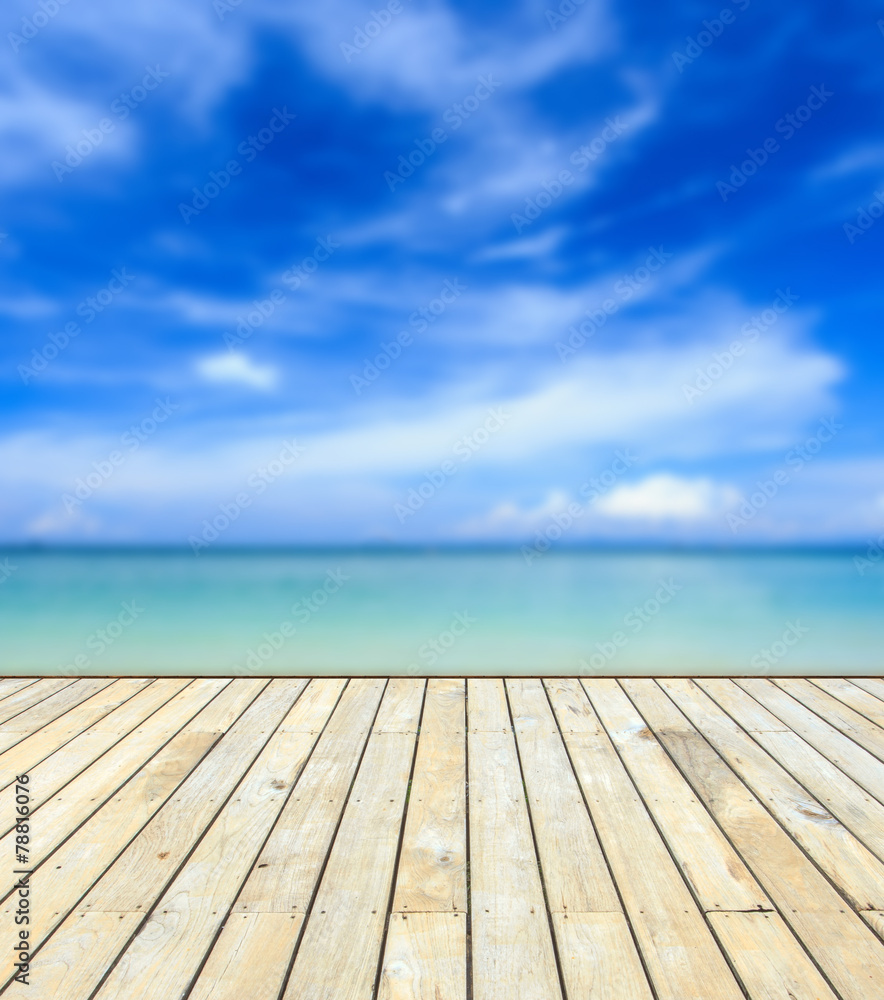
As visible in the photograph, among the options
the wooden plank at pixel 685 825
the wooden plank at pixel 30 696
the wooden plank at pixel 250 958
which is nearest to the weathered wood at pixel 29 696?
the wooden plank at pixel 30 696

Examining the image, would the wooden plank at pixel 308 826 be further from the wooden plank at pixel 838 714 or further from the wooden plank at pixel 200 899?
the wooden plank at pixel 838 714

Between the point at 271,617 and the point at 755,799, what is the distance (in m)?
4.93

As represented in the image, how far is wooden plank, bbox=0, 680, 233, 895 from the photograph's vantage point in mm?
1393

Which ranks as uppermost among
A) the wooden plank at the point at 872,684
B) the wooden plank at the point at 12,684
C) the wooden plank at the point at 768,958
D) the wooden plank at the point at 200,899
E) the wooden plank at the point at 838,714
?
the wooden plank at the point at 12,684

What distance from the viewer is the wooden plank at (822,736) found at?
69.8 inches

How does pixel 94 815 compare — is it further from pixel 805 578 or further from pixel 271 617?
pixel 805 578

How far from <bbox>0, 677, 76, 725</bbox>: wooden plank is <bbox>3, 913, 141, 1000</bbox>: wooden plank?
55.4 inches

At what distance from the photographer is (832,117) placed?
6.91m

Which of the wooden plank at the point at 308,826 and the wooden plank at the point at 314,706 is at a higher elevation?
the wooden plank at the point at 314,706

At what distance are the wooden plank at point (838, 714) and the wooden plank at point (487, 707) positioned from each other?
3.77 ft

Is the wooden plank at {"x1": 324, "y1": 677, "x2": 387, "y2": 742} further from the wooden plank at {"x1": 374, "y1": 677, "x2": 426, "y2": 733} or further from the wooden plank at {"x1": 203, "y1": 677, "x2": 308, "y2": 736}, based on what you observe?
the wooden plank at {"x1": 203, "y1": 677, "x2": 308, "y2": 736}

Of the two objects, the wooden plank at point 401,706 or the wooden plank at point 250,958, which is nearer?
the wooden plank at point 250,958

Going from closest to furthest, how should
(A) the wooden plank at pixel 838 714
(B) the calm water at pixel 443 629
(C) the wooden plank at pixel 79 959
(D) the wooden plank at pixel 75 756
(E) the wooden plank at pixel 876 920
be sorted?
1. (C) the wooden plank at pixel 79 959
2. (E) the wooden plank at pixel 876 920
3. (D) the wooden plank at pixel 75 756
4. (A) the wooden plank at pixel 838 714
5. (B) the calm water at pixel 443 629

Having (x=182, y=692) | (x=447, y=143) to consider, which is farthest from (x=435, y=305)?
(x=182, y=692)
